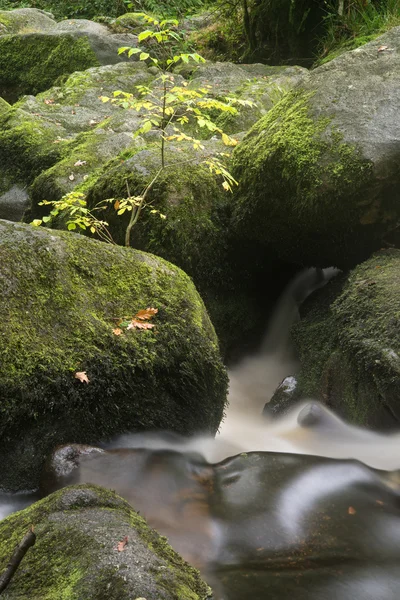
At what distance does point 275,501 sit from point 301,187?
2508 millimetres

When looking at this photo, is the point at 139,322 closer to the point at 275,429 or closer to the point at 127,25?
the point at 275,429

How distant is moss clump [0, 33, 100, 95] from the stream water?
9.88 metres

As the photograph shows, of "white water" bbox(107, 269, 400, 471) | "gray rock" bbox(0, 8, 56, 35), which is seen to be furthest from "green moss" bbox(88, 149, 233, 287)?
"gray rock" bbox(0, 8, 56, 35)

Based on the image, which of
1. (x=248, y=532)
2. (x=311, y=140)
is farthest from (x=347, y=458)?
(x=311, y=140)

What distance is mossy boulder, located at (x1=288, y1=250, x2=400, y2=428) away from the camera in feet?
12.6

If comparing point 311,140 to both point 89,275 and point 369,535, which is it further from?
point 369,535

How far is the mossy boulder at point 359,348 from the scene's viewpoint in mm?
3848

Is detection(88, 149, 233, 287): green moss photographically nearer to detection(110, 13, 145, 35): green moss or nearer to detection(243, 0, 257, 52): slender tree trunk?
detection(243, 0, 257, 52): slender tree trunk

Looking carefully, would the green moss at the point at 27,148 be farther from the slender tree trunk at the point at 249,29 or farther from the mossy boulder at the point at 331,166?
the slender tree trunk at the point at 249,29

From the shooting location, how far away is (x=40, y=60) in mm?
12039

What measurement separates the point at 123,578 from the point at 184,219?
11.7 ft

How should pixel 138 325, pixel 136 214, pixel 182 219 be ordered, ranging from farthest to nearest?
pixel 182 219
pixel 136 214
pixel 138 325

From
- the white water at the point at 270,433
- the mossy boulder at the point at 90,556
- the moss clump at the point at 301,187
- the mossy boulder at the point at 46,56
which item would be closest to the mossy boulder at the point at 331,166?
the moss clump at the point at 301,187

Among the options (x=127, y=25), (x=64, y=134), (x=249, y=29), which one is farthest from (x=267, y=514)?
(x=127, y=25)
